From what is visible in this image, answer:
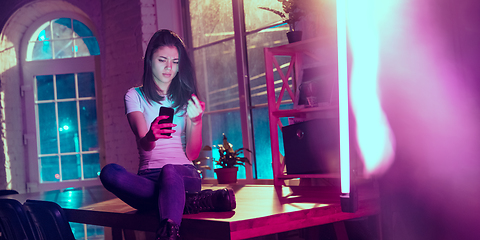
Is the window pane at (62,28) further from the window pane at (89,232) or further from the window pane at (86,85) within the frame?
the window pane at (89,232)

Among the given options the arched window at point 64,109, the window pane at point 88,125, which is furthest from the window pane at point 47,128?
the window pane at point 88,125

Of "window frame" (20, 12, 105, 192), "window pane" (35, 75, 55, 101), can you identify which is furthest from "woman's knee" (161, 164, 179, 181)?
"window pane" (35, 75, 55, 101)

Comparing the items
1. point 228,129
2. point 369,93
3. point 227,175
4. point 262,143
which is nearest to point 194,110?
point 369,93

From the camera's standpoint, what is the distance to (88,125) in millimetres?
4969

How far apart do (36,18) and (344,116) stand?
4.90m

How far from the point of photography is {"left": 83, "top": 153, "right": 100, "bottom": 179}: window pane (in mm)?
4941

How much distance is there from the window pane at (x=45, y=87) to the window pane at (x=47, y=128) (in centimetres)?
9

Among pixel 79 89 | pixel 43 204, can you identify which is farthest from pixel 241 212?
pixel 79 89

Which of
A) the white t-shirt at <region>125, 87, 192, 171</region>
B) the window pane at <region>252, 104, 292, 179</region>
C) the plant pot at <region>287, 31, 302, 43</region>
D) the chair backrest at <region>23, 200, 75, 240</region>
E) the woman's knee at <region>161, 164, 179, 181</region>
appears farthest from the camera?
the window pane at <region>252, 104, 292, 179</region>

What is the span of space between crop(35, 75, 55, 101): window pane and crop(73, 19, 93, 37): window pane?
1.99ft

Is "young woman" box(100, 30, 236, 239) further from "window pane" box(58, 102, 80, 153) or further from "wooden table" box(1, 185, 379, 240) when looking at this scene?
"window pane" box(58, 102, 80, 153)

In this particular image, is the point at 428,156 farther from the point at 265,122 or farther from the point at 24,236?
the point at 265,122

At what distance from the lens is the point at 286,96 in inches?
136

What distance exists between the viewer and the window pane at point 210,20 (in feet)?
13.3
